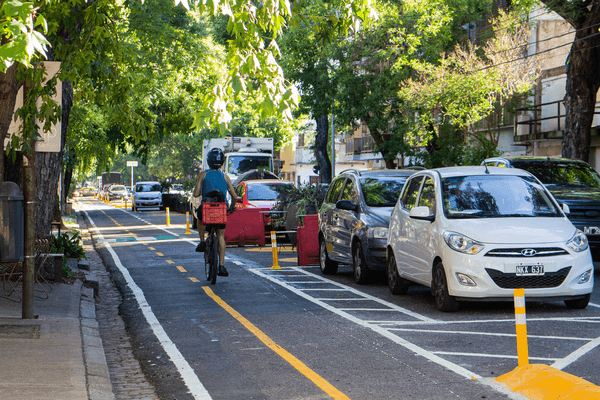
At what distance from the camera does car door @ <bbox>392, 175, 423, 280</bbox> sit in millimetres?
11055

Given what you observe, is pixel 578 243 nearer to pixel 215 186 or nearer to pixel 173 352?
pixel 173 352

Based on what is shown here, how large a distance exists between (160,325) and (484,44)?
2911cm

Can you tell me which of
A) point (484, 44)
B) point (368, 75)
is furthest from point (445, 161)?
point (484, 44)

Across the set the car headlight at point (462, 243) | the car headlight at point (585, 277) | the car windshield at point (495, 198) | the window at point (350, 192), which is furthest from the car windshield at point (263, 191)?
the car headlight at point (585, 277)

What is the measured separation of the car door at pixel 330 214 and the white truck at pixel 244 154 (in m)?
21.7

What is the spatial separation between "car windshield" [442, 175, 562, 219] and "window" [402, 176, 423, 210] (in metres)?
0.66

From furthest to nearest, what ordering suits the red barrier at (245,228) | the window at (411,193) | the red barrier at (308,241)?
the red barrier at (245,228) < the red barrier at (308,241) < the window at (411,193)

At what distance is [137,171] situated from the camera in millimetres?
121438

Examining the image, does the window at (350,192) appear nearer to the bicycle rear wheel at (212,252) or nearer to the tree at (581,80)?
the bicycle rear wheel at (212,252)

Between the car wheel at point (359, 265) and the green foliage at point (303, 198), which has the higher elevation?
the green foliage at point (303, 198)

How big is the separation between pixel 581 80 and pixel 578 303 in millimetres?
14494

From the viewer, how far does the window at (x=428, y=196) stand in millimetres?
10828

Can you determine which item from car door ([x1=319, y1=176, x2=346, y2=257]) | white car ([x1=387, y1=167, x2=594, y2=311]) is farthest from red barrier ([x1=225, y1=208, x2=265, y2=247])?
white car ([x1=387, y1=167, x2=594, y2=311])

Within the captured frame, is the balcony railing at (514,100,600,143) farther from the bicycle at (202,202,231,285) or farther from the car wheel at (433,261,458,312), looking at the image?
the car wheel at (433,261,458,312)
